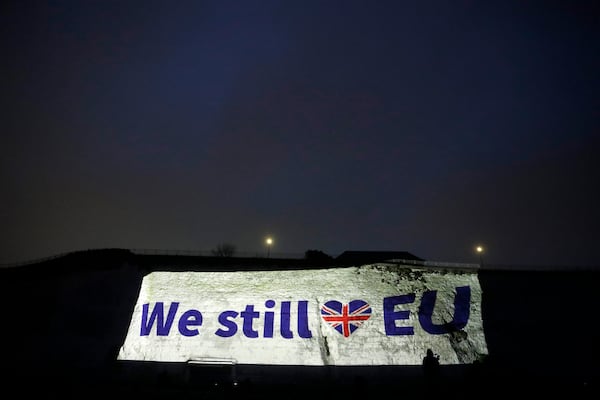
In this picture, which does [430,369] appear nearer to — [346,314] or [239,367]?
[346,314]

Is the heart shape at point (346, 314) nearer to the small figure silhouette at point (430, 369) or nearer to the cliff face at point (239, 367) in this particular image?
the cliff face at point (239, 367)

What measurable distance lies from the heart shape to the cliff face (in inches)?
53.8

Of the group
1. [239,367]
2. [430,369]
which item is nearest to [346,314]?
[430,369]

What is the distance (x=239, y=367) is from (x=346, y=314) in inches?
165

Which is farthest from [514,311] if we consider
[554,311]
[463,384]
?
[463,384]

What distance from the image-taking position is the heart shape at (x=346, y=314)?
12086 millimetres

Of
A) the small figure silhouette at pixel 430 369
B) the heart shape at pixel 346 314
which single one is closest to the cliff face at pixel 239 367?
the small figure silhouette at pixel 430 369

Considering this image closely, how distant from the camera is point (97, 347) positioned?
1337 centimetres

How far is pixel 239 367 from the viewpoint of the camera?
38.8ft

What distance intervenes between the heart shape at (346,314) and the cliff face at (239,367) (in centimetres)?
137

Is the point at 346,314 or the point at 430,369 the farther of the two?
the point at 346,314

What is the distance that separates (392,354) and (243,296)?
580 centimetres

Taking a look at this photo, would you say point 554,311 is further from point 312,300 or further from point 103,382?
point 103,382

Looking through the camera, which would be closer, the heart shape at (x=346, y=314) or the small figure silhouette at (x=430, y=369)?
the small figure silhouette at (x=430, y=369)
